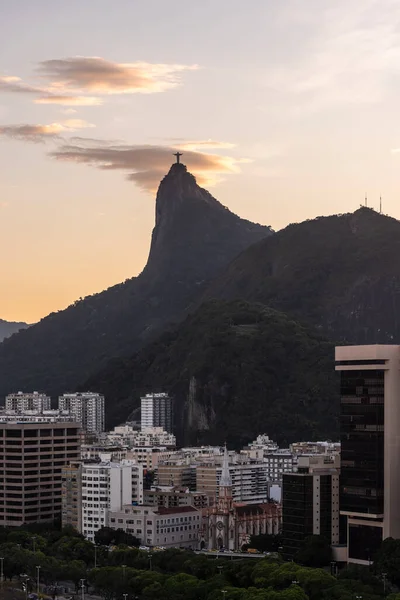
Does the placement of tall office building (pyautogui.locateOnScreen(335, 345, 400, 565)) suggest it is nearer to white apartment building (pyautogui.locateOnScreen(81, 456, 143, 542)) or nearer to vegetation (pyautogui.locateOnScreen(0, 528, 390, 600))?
vegetation (pyautogui.locateOnScreen(0, 528, 390, 600))

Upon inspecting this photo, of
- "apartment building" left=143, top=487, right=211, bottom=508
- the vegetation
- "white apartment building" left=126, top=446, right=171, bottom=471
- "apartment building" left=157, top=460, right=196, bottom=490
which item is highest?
"white apartment building" left=126, top=446, right=171, bottom=471

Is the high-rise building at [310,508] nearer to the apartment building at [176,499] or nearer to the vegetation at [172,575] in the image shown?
the vegetation at [172,575]

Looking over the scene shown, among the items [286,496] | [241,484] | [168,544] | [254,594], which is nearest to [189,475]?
[241,484]

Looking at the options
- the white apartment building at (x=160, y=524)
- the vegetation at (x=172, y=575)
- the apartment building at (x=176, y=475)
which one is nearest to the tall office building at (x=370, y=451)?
the vegetation at (x=172, y=575)

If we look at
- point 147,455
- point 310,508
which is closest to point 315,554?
point 310,508

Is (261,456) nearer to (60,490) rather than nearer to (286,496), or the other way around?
(60,490)

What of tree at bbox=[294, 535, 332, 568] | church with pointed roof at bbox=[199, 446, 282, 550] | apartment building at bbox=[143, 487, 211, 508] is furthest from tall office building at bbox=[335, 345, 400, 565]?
apartment building at bbox=[143, 487, 211, 508]
